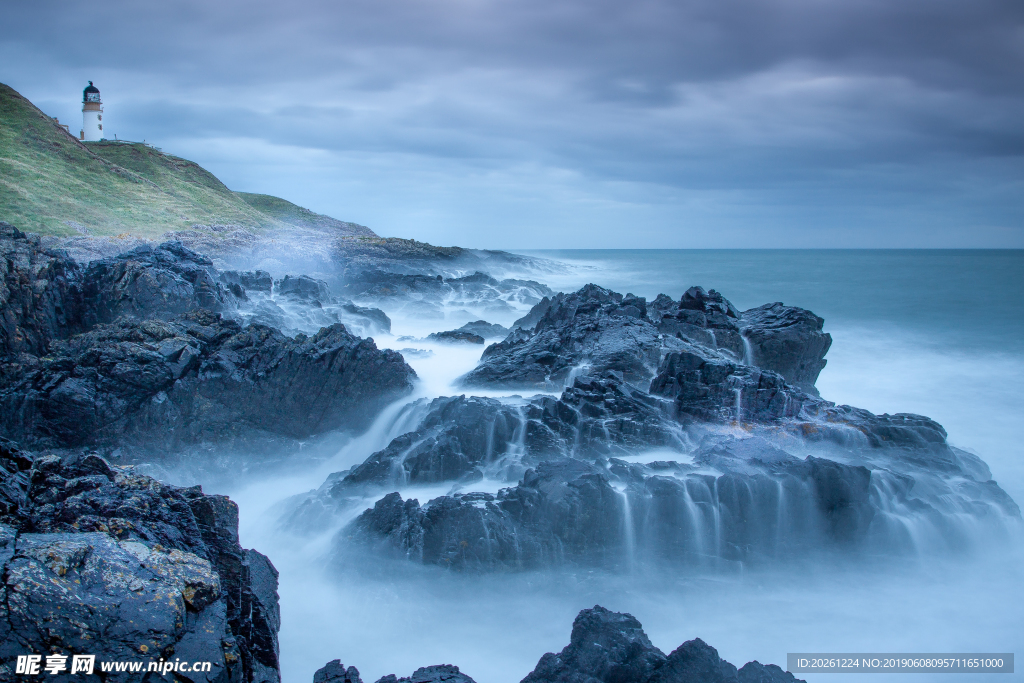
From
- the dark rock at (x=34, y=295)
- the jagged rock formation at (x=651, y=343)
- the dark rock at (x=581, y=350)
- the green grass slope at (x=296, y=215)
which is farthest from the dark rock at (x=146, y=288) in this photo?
the green grass slope at (x=296, y=215)

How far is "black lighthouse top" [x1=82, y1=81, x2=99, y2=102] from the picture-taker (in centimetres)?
Answer: 5234

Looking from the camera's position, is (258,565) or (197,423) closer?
(258,565)

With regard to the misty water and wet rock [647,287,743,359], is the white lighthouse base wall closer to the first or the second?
the misty water

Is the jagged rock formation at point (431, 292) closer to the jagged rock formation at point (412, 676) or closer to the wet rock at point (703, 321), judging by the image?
the wet rock at point (703, 321)

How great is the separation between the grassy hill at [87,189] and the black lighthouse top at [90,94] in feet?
14.7

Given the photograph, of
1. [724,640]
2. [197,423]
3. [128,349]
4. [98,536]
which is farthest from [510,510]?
[128,349]

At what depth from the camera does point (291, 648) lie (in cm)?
685

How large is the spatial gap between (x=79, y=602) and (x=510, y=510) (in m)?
5.42

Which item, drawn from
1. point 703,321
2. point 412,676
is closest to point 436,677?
point 412,676

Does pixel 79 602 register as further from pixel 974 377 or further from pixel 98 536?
Result: pixel 974 377

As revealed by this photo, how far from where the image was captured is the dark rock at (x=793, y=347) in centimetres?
1379

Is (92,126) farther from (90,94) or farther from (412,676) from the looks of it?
(412,676)

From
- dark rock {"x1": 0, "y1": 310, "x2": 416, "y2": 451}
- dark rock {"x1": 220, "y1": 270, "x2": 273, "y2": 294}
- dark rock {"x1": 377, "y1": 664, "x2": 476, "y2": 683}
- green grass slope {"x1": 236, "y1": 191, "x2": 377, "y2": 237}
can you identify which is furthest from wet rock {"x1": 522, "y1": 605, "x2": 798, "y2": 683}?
green grass slope {"x1": 236, "y1": 191, "x2": 377, "y2": 237}

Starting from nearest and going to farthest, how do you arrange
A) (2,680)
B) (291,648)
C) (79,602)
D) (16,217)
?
(2,680) → (79,602) → (291,648) → (16,217)
